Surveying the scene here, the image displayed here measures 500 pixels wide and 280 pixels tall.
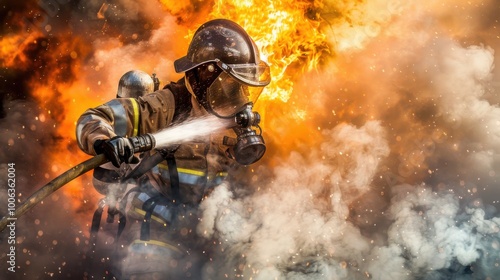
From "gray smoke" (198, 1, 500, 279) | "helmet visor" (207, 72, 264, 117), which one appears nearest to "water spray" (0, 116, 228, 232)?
"helmet visor" (207, 72, 264, 117)

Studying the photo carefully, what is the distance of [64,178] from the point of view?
9.23 ft

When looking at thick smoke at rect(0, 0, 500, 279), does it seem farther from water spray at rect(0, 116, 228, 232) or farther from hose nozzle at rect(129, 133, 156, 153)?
hose nozzle at rect(129, 133, 156, 153)

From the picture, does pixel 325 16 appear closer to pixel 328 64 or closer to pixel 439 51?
pixel 328 64

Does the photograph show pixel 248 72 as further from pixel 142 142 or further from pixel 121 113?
pixel 142 142

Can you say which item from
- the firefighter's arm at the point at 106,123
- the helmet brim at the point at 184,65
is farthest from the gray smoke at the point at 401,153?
the firefighter's arm at the point at 106,123

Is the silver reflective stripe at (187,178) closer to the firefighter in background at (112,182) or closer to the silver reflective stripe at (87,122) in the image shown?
the firefighter in background at (112,182)

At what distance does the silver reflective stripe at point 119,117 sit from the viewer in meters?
3.45

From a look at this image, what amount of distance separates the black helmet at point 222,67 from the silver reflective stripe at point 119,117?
727 mm

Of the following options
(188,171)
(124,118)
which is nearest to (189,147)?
(188,171)

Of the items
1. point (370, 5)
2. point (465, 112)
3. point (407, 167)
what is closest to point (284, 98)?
point (370, 5)

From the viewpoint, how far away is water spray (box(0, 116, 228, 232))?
273 cm

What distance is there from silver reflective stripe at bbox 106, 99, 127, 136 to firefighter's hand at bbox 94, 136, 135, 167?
1.68 feet

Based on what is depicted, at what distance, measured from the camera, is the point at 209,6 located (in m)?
7.95

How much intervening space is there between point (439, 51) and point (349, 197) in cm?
297
